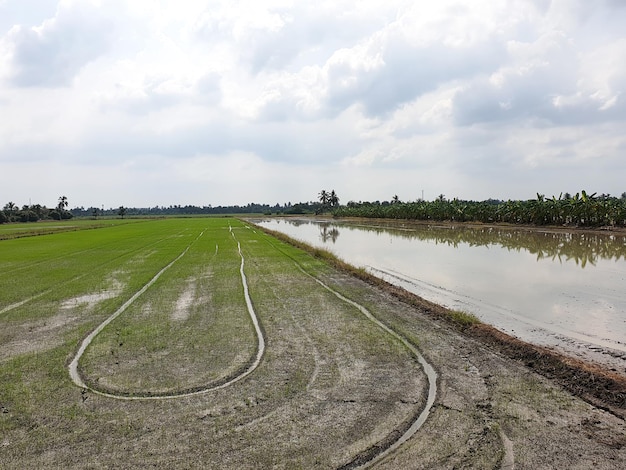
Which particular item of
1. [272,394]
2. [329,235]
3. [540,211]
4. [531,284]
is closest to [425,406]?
[272,394]

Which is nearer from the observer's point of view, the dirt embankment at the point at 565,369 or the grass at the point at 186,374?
the grass at the point at 186,374

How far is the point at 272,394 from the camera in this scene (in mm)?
5688

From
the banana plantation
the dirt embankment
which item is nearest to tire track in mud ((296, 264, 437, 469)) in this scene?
the dirt embankment

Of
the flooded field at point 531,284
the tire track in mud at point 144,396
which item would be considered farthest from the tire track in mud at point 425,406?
the flooded field at point 531,284

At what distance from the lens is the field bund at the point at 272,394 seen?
431 cm

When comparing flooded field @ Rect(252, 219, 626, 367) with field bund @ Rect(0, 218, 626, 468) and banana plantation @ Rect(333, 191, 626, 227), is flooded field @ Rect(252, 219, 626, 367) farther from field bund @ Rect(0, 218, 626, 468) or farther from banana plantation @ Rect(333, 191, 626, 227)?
banana plantation @ Rect(333, 191, 626, 227)

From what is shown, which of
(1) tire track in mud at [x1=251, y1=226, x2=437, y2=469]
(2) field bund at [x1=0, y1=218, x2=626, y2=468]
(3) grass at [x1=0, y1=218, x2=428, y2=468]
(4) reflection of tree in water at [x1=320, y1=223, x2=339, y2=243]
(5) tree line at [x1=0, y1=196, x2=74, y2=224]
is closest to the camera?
(1) tire track in mud at [x1=251, y1=226, x2=437, y2=469]

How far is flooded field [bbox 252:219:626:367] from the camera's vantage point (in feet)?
29.6

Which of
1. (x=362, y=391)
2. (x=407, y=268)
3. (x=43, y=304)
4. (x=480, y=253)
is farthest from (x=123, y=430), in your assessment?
(x=480, y=253)

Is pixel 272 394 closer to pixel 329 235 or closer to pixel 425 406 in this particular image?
pixel 425 406

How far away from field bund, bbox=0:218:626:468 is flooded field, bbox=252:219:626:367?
2.21 m

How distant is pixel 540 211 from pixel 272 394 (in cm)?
4572

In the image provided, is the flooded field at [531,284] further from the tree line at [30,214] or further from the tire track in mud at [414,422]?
the tree line at [30,214]

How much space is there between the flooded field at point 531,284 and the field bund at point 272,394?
2.21 metres
